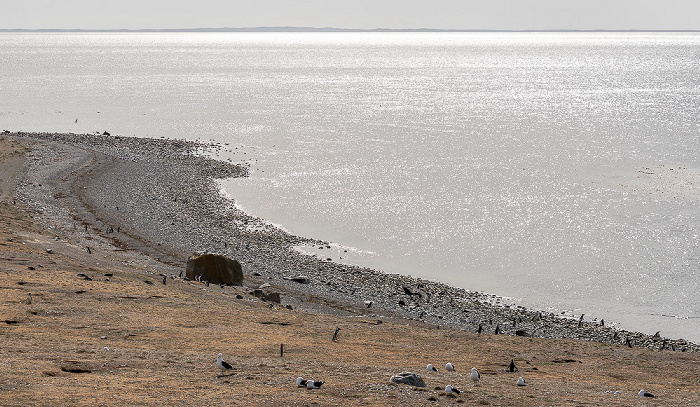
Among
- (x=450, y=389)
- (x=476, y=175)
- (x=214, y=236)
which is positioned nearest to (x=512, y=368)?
(x=450, y=389)

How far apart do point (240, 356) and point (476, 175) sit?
42.6m

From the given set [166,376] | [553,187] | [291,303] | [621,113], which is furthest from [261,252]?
[621,113]

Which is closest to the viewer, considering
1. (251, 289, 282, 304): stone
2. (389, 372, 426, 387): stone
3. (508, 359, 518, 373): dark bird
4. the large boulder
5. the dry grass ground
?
the dry grass ground

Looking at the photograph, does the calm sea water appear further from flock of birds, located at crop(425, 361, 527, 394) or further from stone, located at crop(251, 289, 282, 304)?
flock of birds, located at crop(425, 361, 527, 394)

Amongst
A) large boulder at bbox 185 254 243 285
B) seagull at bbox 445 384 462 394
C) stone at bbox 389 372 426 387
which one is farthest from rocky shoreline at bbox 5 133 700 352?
seagull at bbox 445 384 462 394

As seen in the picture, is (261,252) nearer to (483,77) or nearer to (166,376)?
(166,376)

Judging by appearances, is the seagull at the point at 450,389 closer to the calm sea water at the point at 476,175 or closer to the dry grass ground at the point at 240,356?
the dry grass ground at the point at 240,356

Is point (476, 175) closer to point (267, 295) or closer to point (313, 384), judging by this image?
point (267, 295)

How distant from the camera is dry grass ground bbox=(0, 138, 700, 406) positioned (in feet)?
43.9

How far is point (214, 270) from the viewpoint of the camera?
2798 cm

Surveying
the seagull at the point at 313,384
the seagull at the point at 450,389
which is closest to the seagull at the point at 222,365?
the seagull at the point at 313,384

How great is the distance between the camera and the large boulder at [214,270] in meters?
28.0

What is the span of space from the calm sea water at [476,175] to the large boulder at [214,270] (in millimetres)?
9204

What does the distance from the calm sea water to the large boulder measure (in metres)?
9.20
